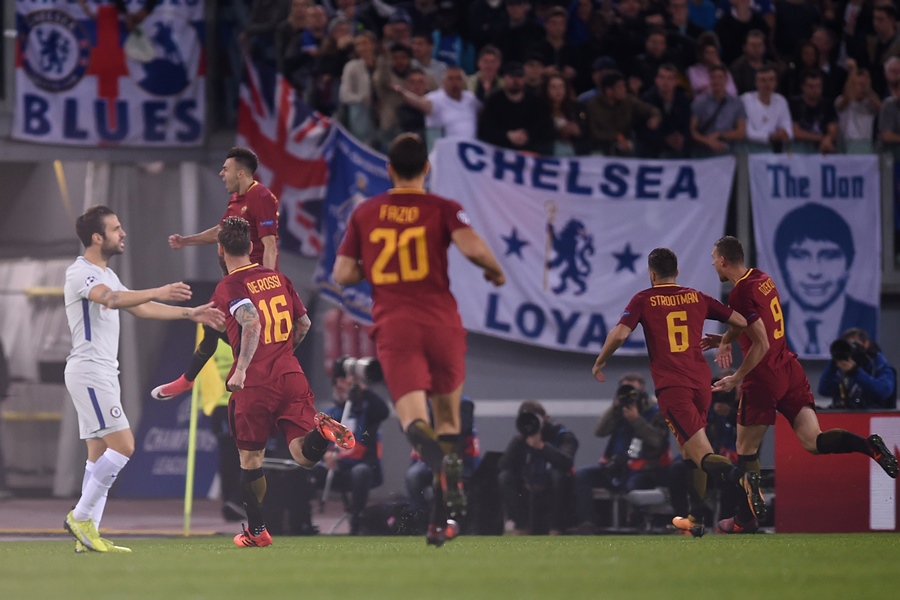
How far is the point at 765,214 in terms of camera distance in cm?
1647

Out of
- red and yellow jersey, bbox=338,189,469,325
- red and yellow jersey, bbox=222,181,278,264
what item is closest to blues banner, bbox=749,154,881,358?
red and yellow jersey, bbox=222,181,278,264

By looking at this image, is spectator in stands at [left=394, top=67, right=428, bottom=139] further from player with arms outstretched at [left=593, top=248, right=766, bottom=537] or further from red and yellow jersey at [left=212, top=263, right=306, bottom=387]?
red and yellow jersey at [left=212, top=263, right=306, bottom=387]

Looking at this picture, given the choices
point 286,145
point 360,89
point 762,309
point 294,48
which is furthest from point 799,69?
point 762,309

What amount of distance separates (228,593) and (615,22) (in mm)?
11387

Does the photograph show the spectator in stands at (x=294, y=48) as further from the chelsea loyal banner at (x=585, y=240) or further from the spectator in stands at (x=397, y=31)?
the chelsea loyal banner at (x=585, y=240)

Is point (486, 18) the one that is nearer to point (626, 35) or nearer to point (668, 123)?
point (626, 35)

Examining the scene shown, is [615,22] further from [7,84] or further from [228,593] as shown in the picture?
[228,593]

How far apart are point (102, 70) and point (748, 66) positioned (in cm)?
736

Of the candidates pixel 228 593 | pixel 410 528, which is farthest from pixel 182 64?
pixel 228 593

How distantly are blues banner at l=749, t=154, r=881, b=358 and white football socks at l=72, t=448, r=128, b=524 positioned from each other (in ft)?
29.4

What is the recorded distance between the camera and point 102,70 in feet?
53.4

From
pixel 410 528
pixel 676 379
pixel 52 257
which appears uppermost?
pixel 52 257

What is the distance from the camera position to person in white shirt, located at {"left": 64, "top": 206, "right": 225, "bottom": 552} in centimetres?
976

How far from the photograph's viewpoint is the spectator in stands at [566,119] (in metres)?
15.7
